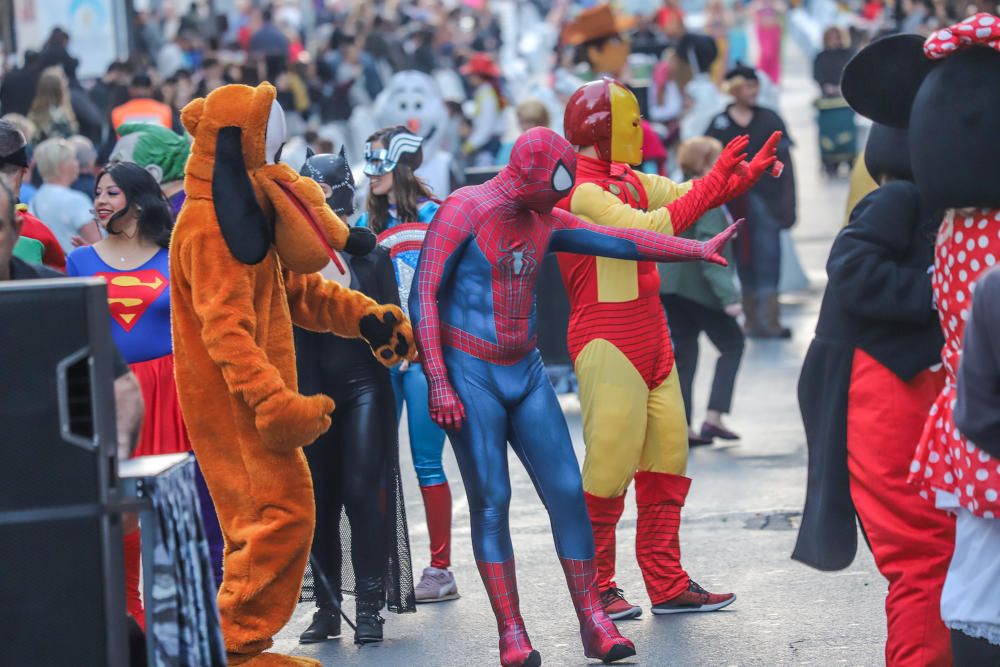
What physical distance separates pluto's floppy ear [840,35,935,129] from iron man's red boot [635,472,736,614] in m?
1.90

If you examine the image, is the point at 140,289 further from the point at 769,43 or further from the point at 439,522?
the point at 769,43

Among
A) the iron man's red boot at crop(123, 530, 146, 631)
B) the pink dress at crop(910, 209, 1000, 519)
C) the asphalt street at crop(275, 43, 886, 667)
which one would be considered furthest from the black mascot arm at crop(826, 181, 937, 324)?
the iron man's red boot at crop(123, 530, 146, 631)

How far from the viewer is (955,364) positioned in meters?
4.52

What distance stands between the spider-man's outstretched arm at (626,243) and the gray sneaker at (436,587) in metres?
1.63

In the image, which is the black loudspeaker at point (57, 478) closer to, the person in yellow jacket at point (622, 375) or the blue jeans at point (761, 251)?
the person in yellow jacket at point (622, 375)

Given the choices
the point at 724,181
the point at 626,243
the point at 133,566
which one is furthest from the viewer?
the point at 133,566

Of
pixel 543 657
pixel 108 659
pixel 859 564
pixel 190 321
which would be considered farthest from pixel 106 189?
pixel 859 564

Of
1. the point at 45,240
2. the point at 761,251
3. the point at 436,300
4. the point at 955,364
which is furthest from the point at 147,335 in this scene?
the point at 761,251

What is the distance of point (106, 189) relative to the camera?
6074 mm

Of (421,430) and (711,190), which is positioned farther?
(421,430)

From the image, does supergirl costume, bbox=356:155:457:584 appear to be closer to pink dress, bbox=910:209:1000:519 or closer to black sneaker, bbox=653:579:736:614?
black sneaker, bbox=653:579:736:614

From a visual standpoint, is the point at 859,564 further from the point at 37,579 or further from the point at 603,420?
the point at 37,579

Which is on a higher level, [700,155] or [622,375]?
[700,155]

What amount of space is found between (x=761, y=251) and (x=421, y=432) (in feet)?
20.0
